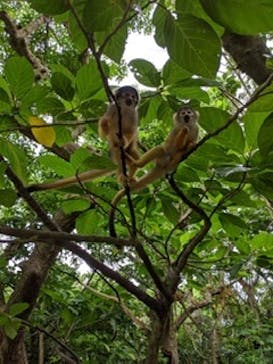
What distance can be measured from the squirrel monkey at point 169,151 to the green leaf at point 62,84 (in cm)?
55

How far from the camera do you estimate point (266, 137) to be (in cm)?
97

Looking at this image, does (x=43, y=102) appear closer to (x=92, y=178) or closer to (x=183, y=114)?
(x=92, y=178)

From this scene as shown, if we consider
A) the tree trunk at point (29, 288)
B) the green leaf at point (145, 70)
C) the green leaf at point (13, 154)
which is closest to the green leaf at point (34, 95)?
the green leaf at point (13, 154)

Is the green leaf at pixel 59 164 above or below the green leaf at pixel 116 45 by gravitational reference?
above

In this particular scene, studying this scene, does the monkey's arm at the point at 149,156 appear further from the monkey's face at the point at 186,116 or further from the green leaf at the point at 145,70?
the green leaf at the point at 145,70

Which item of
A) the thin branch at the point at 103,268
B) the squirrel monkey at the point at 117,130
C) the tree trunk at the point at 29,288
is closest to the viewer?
the thin branch at the point at 103,268

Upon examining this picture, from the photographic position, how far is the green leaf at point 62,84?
115 cm

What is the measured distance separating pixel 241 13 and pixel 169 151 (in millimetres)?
1180

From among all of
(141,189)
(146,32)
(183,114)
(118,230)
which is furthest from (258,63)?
(146,32)

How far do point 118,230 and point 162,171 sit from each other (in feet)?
1.65

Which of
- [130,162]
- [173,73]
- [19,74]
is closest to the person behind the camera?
[19,74]

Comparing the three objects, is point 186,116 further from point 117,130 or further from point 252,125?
point 252,125

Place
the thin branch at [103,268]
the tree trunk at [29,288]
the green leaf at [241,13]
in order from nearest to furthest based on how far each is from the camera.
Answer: the green leaf at [241,13], the thin branch at [103,268], the tree trunk at [29,288]

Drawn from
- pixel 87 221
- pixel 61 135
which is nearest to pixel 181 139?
pixel 87 221
